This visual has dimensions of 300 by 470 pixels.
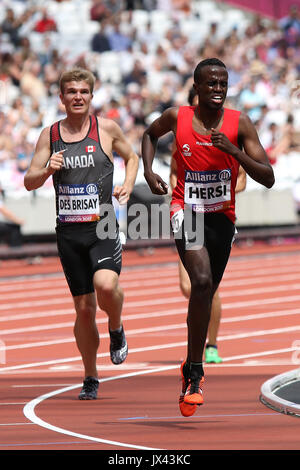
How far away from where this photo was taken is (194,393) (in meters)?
7.38

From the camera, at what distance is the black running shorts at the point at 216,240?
7734 millimetres

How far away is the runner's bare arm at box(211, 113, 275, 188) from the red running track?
5.09 feet

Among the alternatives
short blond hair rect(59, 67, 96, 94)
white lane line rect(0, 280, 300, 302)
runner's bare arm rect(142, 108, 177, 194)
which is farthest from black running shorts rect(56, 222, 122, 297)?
white lane line rect(0, 280, 300, 302)

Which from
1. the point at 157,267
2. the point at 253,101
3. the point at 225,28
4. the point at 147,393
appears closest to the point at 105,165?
the point at 147,393

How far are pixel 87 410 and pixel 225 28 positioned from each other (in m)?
23.4

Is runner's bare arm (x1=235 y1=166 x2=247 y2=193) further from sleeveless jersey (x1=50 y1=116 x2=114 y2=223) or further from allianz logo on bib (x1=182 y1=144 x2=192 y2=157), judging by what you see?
allianz logo on bib (x1=182 y1=144 x2=192 y2=157)

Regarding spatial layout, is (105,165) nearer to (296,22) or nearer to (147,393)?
(147,393)

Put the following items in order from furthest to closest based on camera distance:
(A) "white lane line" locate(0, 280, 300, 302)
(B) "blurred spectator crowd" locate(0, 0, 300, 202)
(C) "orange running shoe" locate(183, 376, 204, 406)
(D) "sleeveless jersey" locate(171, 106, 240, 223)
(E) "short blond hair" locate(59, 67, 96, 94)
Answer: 1. (B) "blurred spectator crowd" locate(0, 0, 300, 202)
2. (A) "white lane line" locate(0, 280, 300, 302)
3. (E) "short blond hair" locate(59, 67, 96, 94)
4. (D) "sleeveless jersey" locate(171, 106, 240, 223)
5. (C) "orange running shoe" locate(183, 376, 204, 406)

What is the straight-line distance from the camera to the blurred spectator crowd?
22594 millimetres

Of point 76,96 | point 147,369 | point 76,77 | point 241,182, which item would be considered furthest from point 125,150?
point 147,369

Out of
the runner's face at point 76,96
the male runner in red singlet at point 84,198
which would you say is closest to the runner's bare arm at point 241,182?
the male runner in red singlet at point 84,198

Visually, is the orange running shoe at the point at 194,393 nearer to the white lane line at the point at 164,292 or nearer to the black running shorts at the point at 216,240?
the black running shorts at the point at 216,240

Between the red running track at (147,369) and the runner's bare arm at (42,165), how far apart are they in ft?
5.23

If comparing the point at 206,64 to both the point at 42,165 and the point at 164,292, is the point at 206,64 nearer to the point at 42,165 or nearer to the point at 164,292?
the point at 42,165
